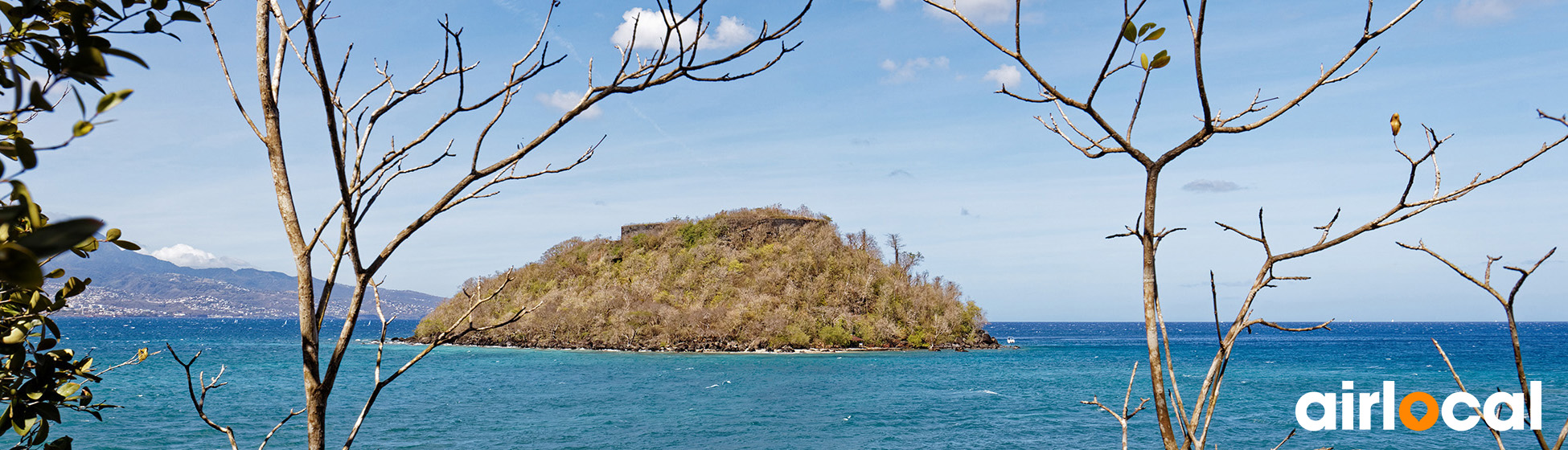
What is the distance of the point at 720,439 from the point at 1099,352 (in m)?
46.3

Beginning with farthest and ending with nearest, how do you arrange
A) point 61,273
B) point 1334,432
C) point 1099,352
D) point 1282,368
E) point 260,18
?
point 1099,352 < point 1282,368 < point 1334,432 < point 61,273 < point 260,18

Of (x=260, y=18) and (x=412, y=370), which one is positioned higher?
(x=260, y=18)

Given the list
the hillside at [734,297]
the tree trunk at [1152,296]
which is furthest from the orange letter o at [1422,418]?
the hillside at [734,297]

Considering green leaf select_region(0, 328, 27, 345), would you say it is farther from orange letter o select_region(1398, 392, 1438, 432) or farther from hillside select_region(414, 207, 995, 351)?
hillside select_region(414, 207, 995, 351)

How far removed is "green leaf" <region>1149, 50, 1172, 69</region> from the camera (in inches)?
58.3

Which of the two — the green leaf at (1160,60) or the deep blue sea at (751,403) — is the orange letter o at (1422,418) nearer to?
the deep blue sea at (751,403)

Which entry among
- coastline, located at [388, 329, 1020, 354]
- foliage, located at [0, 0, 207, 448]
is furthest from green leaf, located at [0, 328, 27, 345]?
coastline, located at [388, 329, 1020, 354]

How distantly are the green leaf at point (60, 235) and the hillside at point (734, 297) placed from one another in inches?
1985

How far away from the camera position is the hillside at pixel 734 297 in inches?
2051

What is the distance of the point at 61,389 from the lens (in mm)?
2561

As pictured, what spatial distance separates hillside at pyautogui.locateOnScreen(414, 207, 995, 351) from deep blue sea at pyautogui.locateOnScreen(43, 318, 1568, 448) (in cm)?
387

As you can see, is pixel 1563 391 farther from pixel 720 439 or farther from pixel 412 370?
pixel 412 370

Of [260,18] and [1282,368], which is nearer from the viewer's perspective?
[260,18]

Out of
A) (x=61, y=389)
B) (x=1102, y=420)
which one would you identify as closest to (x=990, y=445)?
(x=1102, y=420)
